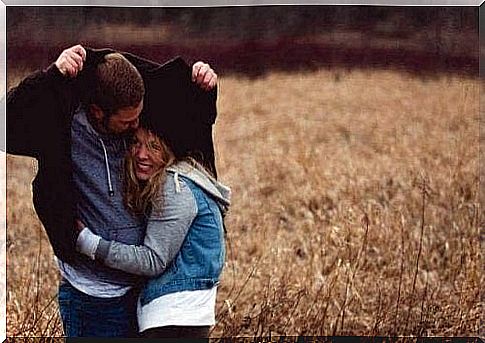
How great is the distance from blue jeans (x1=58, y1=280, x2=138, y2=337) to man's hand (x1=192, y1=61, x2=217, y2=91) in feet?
2.89

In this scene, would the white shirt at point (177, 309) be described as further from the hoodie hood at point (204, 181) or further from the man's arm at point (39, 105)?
the man's arm at point (39, 105)

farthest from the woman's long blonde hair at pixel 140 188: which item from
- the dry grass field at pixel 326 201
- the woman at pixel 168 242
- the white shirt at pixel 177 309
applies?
the white shirt at pixel 177 309

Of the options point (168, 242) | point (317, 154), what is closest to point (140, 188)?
point (168, 242)

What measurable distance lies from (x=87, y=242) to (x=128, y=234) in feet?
0.55

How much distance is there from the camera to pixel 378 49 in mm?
6602

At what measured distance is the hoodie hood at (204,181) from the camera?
6.54 m

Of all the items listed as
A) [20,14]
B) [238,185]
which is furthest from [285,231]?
[20,14]

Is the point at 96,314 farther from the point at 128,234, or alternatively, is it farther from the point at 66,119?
the point at 66,119

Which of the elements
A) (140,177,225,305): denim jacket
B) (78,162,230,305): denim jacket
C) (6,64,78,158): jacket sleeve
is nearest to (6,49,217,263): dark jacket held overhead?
(6,64,78,158): jacket sleeve

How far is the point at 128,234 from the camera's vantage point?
652 centimetres

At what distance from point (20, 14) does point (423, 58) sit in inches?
64.8

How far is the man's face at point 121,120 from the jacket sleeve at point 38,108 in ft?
0.54

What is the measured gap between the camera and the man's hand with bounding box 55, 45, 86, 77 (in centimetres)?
647

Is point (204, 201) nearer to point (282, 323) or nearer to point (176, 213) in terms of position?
point (176, 213)
